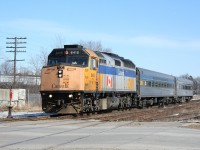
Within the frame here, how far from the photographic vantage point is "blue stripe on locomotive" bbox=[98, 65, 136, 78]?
27.4 meters

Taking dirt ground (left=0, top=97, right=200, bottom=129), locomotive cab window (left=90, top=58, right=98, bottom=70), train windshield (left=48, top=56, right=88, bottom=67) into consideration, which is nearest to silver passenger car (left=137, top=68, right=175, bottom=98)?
dirt ground (left=0, top=97, right=200, bottom=129)

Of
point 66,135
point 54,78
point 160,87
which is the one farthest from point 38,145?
point 160,87

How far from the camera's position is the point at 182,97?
204 feet

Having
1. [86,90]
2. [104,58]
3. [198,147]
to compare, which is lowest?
[198,147]

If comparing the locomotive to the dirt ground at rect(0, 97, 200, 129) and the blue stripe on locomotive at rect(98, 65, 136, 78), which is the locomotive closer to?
the blue stripe on locomotive at rect(98, 65, 136, 78)

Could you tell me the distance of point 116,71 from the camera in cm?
3044

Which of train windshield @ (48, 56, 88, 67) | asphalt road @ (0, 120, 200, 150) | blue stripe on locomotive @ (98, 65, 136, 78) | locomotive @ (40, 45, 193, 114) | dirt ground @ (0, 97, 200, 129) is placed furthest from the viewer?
blue stripe on locomotive @ (98, 65, 136, 78)

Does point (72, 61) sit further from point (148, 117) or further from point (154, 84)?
→ point (154, 84)

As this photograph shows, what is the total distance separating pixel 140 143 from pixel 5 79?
86811 millimetres

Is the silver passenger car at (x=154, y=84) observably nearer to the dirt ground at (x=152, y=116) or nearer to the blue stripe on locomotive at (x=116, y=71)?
the blue stripe on locomotive at (x=116, y=71)

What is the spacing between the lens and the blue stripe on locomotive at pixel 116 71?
89.8ft

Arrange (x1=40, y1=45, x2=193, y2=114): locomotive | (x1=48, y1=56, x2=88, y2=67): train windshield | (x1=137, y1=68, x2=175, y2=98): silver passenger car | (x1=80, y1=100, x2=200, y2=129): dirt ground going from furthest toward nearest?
(x1=137, y1=68, x2=175, y2=98): silver passenger car → (x1=48, y1=56, x2=88, y2=67): train windshield → (x1=40, y1=45, x2=193, y2=114): locomotive → (x1=80, y1=100, x2=200, y2=129): dirt ground

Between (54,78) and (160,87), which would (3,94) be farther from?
(160,87)

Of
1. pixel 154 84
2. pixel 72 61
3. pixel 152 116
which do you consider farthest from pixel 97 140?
pixel 154 84
